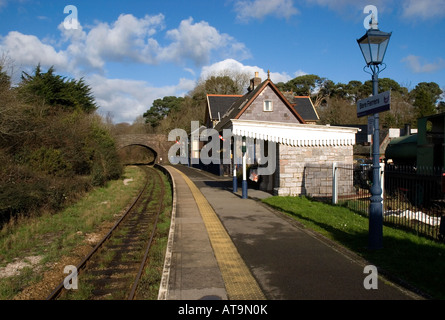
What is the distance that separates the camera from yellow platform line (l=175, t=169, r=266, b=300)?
16.7 ft

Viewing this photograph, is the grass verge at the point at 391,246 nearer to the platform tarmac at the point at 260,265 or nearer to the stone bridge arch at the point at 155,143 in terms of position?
the platform tarmac at the point at 260,265

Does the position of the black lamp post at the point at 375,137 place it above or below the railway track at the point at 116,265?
above

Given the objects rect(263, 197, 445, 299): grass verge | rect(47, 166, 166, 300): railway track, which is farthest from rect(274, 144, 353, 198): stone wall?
rect(47, 166, 166, 300): railway track

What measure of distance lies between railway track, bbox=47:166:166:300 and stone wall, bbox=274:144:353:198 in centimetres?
587

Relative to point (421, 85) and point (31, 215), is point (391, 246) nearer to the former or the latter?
point (31, 215)

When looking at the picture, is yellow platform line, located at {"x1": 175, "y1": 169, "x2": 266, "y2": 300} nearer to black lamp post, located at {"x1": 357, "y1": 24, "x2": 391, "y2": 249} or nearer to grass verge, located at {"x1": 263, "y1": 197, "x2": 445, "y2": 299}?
grass verge, located at {"x1": 263, "y1": 197, "x2": 445, "y2": 299}

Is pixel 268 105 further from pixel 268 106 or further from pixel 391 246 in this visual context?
pixel 391 246

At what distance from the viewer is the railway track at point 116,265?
6068mm

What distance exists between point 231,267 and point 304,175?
1020 cm

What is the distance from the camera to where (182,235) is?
8.85m

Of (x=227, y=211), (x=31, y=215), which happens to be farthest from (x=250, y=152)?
(x=31, y=215)

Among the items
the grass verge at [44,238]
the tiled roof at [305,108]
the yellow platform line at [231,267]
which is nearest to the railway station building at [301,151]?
the yellow platform line at [231,267]

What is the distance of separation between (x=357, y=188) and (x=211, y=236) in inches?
Result: 372

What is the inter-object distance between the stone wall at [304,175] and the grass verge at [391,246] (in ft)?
11.0
